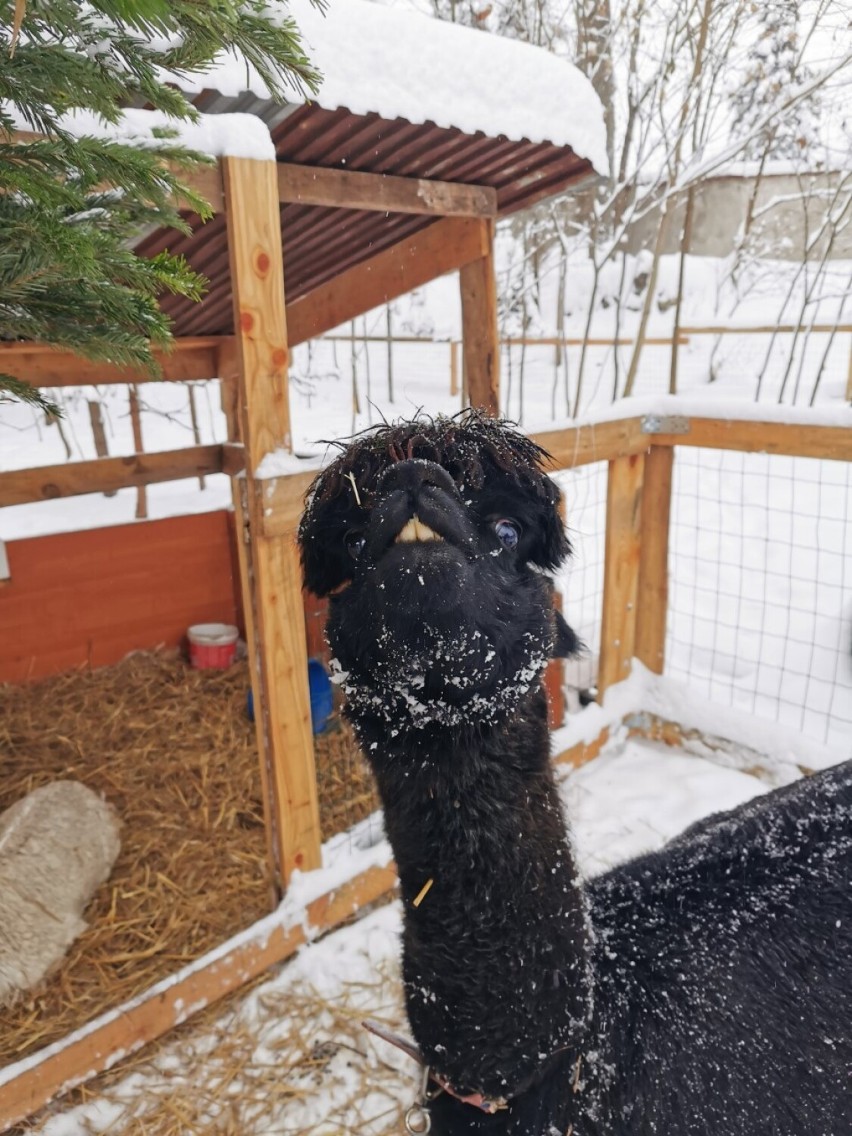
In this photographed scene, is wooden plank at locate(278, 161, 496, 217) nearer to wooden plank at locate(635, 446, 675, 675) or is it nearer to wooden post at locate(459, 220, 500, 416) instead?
wooden post at locate(459, 220, 500, 416)

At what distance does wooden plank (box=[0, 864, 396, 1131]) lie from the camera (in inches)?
89.4

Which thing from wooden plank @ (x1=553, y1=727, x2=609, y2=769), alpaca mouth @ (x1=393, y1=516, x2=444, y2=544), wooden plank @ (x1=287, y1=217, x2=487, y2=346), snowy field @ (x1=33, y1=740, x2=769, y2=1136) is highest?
wooden plank @ (x1=287, y1=217, x2=487, y2=346)

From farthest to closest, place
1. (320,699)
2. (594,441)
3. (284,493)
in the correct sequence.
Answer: (320,699)
(594,441)
(284,493)

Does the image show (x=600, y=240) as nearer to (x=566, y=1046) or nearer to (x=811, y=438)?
(x=811, y=438)

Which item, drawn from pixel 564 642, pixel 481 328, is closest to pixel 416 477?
pixel 564 642

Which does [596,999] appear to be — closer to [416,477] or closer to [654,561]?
[416,477]

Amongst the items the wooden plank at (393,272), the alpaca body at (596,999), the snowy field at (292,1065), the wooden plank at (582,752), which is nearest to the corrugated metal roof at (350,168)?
the wooden plank at (393,272)

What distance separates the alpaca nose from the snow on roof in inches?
59.4

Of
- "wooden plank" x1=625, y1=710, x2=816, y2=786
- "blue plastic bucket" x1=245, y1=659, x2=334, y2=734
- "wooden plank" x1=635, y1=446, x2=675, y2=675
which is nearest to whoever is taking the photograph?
"wooden plank" x1=625, y1=710, x2=816, y2=786

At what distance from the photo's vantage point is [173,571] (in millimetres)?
4836

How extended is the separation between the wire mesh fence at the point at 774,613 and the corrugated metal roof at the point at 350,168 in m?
1.83

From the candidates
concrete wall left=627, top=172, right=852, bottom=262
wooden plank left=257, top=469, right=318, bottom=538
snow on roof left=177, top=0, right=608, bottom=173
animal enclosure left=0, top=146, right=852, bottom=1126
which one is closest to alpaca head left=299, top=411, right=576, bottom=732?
wooden plank left=257, top=469, right=318, bottom=538

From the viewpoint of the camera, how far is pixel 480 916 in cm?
139

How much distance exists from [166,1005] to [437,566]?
7.67 ft
